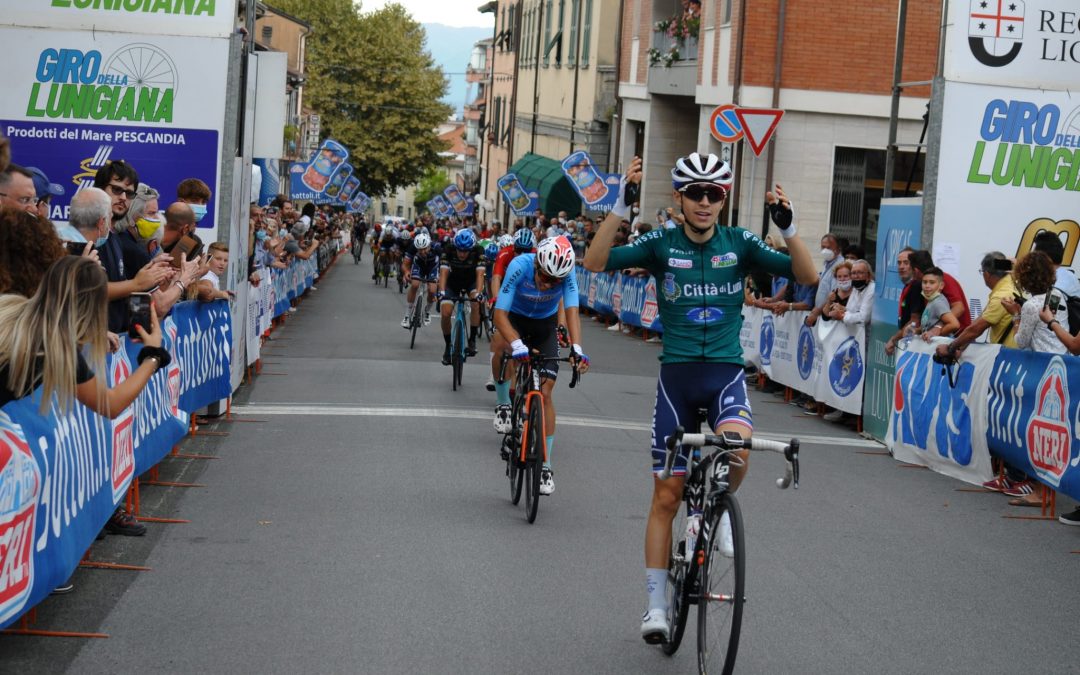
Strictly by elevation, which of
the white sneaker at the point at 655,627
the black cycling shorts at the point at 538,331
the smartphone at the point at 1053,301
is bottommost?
the white sneaker at the point at 655,627

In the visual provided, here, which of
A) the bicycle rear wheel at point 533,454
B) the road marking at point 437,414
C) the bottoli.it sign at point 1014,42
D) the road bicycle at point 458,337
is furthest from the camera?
the road bicycle at point 458,337

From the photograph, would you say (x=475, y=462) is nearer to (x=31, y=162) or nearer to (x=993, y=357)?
(x=993, y=357)

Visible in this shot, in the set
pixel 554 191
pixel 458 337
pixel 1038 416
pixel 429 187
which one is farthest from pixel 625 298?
pixel 429 187

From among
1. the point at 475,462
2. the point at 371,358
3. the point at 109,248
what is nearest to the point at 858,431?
the point at 475,462

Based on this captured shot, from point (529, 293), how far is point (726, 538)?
209 inches

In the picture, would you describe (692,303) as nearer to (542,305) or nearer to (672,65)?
(542,305)

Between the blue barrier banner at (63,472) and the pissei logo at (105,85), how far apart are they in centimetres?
370

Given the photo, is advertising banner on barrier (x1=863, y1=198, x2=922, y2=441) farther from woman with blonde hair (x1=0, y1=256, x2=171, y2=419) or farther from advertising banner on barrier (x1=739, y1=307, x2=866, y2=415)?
woman with blonde hair (x1=0, y1=256, x2=171, y2=419)

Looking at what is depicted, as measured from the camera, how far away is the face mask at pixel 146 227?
10203 millimetres

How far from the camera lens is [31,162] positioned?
13.1 meters

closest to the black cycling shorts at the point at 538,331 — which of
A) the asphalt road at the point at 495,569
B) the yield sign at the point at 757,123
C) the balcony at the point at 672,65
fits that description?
the asphalt road at the point at 495,569

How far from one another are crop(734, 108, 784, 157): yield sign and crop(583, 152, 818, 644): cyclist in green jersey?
40.3ft

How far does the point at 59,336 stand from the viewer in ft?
17.2

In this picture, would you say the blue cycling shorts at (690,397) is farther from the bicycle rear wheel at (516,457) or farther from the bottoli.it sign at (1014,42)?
the bottoli.it sign at (1014,42)
